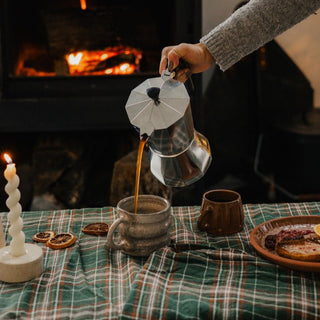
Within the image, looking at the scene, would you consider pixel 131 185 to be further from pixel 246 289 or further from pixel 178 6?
pixel 246 289

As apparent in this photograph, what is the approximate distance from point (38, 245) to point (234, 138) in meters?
1.77

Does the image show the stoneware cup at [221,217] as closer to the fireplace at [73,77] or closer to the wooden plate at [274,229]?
the wooden plate at [274,229]

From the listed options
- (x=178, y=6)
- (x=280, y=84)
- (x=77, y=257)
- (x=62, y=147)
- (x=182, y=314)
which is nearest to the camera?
(x=182, y=314)

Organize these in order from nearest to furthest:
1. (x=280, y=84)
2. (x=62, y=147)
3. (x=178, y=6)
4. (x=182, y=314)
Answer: (x=182, y=314)
(x=178, y=6)
(x=62, y=147)
(x=280, y=84)

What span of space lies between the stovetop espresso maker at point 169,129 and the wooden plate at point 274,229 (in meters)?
0.17

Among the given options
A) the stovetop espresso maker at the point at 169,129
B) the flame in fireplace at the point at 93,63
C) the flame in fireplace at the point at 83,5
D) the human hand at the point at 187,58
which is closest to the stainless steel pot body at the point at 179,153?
the stovetop espresso maker at the point at 169,129

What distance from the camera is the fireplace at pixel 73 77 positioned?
2363mm

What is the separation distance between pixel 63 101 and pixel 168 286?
1.44 metres

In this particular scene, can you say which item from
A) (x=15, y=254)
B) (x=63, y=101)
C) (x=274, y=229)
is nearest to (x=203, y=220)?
(x=274, y=229)

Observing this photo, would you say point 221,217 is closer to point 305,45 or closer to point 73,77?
point 73,77

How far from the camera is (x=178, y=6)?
2.29 meters

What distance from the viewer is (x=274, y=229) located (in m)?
1.25

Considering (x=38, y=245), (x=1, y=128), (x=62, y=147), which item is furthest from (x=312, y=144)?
(x=38, y=245)

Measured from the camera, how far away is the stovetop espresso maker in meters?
1.07
